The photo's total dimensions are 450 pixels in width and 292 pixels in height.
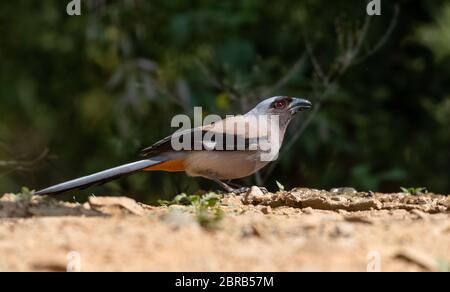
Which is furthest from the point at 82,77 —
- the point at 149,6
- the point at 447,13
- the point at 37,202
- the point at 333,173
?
the point at 37,202

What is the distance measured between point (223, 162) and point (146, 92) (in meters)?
4.30

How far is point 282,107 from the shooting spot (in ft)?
28.7

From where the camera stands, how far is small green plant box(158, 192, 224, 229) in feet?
16.0

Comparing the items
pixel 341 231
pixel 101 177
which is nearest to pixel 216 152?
pixel 101 177

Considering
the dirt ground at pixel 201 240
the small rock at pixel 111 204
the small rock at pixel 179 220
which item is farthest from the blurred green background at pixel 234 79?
the small rock at pixel 179 220

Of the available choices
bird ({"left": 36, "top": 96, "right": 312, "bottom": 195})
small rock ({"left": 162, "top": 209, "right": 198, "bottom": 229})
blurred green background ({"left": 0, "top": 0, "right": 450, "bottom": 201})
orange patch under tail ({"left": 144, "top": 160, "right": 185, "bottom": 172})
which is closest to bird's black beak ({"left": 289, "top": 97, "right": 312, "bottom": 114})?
bird ({"left": 36, "top": 96, "right": 312, "bottom": 195})

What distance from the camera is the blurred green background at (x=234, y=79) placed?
1145 cm

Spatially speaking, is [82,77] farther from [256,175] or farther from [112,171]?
[112,171]

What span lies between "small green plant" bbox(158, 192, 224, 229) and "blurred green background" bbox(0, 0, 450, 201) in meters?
5.05

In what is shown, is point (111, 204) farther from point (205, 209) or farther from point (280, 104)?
point (280, 104)

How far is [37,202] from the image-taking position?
5.55 metres

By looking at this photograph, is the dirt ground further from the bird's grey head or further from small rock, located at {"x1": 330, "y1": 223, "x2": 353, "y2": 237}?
the bird's grey head

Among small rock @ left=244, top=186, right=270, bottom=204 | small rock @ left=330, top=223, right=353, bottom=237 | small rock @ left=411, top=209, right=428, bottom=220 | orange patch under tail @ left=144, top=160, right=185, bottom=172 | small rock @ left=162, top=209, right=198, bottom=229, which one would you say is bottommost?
small rock @ left=244, top=186, right=270, bottom=204

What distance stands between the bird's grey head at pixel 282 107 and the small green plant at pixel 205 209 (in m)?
2.34
